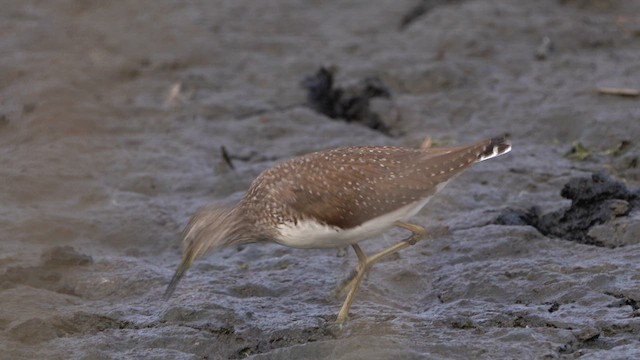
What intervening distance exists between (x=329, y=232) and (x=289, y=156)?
111 inches

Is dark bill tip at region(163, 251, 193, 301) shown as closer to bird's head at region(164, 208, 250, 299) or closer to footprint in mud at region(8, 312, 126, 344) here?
bird's head at region(164, 208, 250, 299)

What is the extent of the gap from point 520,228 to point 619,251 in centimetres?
67

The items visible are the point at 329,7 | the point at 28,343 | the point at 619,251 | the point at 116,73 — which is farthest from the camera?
the point at 329,7

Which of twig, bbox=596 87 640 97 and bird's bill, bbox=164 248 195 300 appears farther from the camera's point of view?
twig, bbox=596 87 640 97

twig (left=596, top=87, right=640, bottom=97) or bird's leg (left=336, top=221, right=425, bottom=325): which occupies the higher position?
twig (left=596, top=87, right=640, bottom=97)

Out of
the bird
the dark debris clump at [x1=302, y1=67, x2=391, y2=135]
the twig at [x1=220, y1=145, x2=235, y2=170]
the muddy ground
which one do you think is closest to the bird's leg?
the bird

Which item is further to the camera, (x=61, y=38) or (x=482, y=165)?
(x=61, y=38)

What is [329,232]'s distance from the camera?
6145 mm

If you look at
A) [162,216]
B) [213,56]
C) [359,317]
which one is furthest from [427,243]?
[213,56]

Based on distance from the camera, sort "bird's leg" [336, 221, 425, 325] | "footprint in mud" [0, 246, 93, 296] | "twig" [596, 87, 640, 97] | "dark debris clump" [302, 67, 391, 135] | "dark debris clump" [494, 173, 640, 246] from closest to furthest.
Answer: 1. "bird's leg" [336, 221, 425, 325]
2. "footprint in mud" [0, 246, 93, 296]
3. "dark debris clump" [494, 173, 640, 246]
4. "twig" [596, 87, 640, 97]
5. "dark debris clump" [302, 67, 391, 135]

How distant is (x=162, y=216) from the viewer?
26.5 ft

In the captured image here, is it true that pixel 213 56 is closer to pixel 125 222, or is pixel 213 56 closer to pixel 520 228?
pixel 125 222

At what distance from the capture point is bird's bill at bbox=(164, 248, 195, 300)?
634 cm

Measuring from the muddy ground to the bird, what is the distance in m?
0.47
